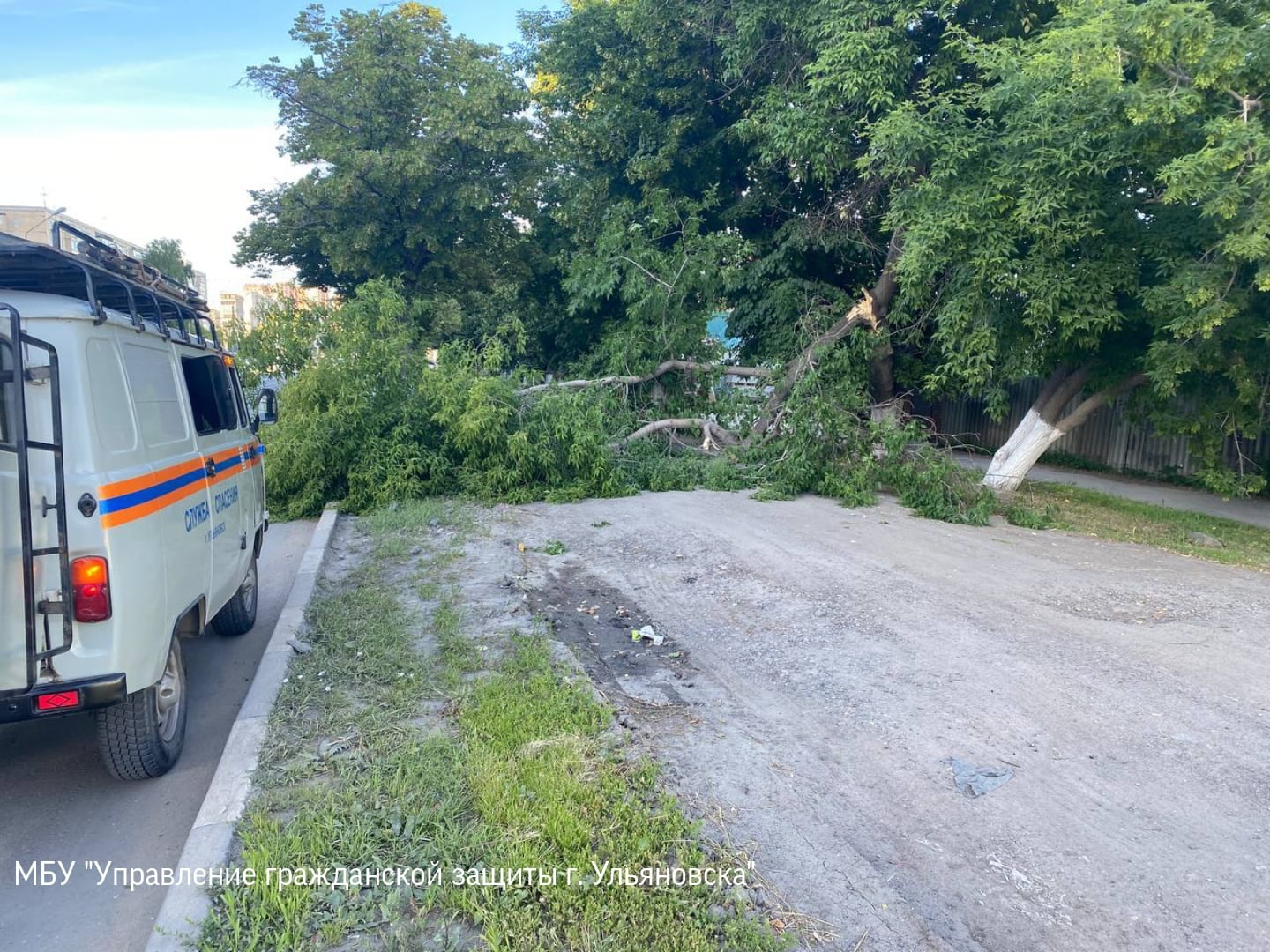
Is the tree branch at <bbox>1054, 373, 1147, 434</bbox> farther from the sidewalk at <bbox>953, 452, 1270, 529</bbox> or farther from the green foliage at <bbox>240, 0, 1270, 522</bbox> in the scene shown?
the sidewalk at <bbox>953, 452, 1270, 529</bbox>

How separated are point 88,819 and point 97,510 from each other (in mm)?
1623

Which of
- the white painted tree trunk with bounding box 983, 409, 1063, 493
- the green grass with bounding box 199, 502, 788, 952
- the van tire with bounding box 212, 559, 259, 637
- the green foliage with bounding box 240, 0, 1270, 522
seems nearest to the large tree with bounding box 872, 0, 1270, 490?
the green foliage with bounding box 240, 0, 1270, 522

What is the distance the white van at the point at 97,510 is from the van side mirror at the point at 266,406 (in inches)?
85.6

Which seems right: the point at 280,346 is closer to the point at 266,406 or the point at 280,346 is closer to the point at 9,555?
the point at 266,406

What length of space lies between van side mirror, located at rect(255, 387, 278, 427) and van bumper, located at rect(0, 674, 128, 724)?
12.9 feet

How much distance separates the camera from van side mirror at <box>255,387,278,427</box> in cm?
727

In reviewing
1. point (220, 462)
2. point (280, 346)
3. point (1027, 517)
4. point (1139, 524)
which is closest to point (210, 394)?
point (220, 462)

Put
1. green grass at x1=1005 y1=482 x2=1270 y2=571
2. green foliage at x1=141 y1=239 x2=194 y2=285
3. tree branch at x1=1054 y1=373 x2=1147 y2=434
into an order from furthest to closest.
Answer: green foliage at x1=141 y1=239 x2=194 y2=285
tree branch at x1=1054 y1=373 x2=1147 y2=434
green grass at x1=1005 y1=482 x2=1270 y2=571

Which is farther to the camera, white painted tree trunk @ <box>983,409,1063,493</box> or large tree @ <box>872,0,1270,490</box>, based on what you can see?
white painted tree trunk @ <box>983,409,1063,493</box>

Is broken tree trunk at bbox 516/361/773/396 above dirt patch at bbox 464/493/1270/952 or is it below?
above

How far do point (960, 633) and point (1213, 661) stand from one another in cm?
177

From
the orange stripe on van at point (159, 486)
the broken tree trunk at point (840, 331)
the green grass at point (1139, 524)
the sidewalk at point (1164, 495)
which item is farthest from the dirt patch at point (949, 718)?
the broken tree trunk at point (840, 331)

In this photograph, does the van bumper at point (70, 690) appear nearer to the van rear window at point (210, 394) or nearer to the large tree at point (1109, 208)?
the van rear window at point (210, 394)

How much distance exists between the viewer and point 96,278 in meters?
4.52
